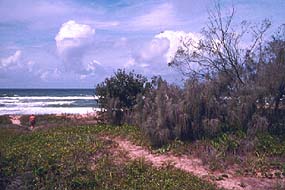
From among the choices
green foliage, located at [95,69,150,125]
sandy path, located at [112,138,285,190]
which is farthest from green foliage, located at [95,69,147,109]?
sandy path, located at [112,138,285,190]

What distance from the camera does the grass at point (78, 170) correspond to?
29.8 ft

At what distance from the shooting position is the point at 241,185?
31.1 feet

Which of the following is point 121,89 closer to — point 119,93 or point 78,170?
point 119,93

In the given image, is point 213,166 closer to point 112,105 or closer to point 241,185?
point 241,185

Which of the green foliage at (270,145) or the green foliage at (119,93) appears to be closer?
the green foliage at (270,145)

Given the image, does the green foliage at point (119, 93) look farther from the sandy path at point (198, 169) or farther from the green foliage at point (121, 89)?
the sandy path at point (198, 169)

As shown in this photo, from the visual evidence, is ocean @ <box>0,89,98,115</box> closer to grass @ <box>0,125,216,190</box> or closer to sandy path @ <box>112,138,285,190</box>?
sandy path @ <box>112,138,285,190</box>

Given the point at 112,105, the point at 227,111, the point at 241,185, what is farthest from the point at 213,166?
the point at 112,105

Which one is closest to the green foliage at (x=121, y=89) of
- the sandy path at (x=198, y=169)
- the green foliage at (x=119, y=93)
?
the green foliage at (x=119, y=93)

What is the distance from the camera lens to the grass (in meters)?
9.08

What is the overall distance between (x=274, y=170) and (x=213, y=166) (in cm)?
167

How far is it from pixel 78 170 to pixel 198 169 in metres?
3.36

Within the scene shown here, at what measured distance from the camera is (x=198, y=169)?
10734 mm

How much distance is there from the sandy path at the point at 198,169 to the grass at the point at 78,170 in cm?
55
